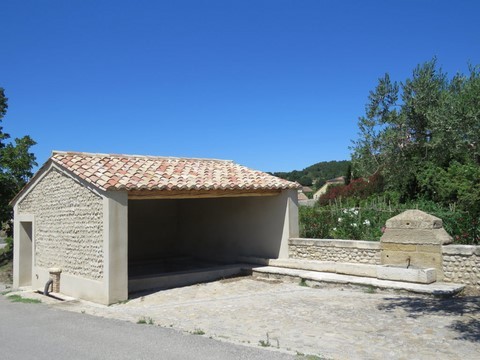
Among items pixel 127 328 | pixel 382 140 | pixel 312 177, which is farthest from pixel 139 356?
pixel 312 177

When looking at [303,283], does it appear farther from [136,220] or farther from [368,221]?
[136,220]

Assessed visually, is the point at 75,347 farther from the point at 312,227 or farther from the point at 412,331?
the point at 312,227

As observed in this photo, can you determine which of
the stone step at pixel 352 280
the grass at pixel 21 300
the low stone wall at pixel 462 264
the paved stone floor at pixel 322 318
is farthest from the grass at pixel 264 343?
the grass at pixel 21 300

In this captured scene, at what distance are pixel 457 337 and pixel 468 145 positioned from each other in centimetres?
566

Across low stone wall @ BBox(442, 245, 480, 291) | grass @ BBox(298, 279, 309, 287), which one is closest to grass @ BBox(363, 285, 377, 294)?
low stone wall @ BBox(442, 245, 480, 291)

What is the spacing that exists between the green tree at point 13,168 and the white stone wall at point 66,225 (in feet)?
25.3

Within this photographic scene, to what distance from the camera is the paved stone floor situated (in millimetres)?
6160

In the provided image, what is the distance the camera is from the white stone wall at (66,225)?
10555 millimetres

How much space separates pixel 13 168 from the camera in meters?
21.0

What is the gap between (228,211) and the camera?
1530cm

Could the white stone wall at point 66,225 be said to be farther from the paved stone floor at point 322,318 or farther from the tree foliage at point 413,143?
the tree foliage at point 413,143

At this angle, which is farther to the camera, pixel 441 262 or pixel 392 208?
pixel 392 208

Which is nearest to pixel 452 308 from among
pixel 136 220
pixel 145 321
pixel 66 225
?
pixel 145 321

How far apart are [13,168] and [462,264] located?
19114 millimetres
